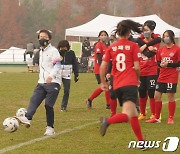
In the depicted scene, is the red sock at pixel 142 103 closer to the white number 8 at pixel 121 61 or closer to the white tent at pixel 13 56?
the white number 8 at pixel 121 61

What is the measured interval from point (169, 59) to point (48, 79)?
102 inches

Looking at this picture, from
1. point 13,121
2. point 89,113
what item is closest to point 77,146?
point 13,121

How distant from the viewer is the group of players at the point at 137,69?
9.04 m

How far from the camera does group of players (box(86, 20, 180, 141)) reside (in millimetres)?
9039

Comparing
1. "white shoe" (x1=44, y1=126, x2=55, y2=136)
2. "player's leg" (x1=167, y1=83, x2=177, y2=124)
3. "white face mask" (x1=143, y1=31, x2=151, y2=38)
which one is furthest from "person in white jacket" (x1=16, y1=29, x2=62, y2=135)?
"player's leg" (x1=167, y1=83, x2=177, y2=124)

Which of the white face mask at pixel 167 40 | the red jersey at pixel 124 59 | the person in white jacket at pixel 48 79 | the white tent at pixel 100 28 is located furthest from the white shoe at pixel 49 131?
the white tent at pixel 100 28

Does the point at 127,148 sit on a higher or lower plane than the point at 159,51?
lower

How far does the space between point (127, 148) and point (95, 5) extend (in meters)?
69.6

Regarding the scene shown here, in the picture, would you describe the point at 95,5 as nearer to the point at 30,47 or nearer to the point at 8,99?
the point at 30,47

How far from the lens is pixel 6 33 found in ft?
270

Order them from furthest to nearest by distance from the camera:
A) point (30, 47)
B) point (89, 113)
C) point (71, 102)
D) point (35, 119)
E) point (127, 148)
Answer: point (30, 47), point (71, 102), point (89, 113), point (35, 119), point (127, 148)

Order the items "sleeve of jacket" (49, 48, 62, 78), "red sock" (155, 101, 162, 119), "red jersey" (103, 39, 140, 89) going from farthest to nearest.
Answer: "red sock" (155, 101, 162, 119)
"sleeve of jacket" (49, 48, 62, 78)
"red jersey" (103, 39, 140, 89)

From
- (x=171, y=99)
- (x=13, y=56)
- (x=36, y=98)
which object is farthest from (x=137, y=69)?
(x=13, y=56)

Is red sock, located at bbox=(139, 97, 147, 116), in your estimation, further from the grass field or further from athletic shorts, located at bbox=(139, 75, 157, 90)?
the grass field
